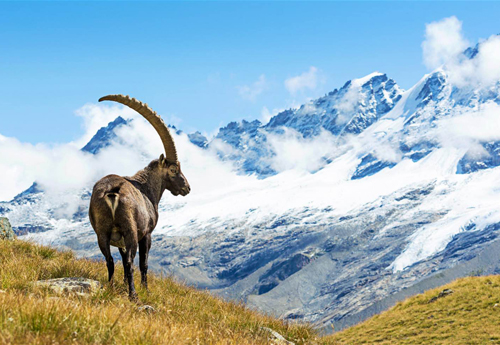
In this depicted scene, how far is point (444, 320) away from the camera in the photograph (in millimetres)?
32875

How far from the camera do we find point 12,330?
4.63 metres

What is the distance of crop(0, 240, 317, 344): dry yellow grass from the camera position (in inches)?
199

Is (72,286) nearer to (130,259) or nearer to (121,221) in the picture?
(130,259)

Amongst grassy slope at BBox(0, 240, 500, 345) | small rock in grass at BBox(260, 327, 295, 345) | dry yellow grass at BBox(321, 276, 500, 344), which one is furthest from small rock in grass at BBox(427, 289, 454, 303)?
small rock in grass at BBox(260, 327, 295, 345)

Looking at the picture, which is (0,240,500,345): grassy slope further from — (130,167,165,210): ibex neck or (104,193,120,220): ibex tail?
(130,167,165,210): ibex neck

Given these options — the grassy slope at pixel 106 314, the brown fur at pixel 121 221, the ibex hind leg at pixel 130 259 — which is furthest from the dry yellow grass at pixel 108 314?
the brown fur at pixel 121 221

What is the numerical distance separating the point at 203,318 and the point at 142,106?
16.9 feet

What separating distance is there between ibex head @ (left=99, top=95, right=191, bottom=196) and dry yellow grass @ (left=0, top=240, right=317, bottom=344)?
251cm

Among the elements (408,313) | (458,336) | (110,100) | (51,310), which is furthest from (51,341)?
(408,313)

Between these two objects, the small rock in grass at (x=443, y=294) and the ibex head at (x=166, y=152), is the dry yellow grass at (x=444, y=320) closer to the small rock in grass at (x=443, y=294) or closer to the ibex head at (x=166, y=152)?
the small rock in grass at (x=443, y=294)

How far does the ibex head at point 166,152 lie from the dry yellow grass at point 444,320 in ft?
60.3

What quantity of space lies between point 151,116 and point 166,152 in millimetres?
1422

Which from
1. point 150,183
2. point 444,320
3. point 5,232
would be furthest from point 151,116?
point 444,320

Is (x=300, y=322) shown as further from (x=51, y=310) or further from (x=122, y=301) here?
→ (x=51, y=310)
